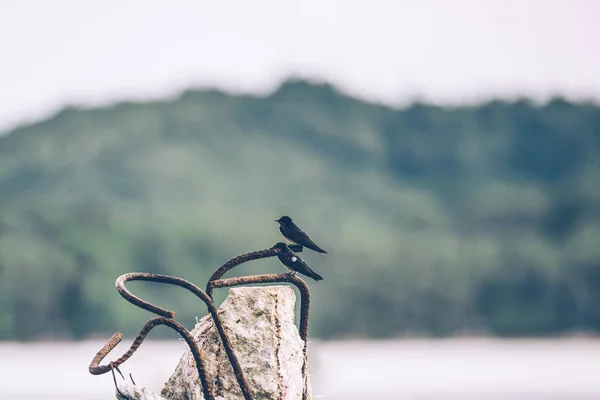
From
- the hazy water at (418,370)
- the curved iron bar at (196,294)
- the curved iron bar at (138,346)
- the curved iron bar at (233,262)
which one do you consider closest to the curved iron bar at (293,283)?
the curved iron bar at (233,262)

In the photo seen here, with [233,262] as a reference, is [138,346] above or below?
below

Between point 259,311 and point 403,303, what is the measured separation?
8158 cm

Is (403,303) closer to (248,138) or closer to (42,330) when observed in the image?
(42,330)

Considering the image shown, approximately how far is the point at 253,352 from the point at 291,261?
0.49m

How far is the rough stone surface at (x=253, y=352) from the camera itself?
6223 millimetres

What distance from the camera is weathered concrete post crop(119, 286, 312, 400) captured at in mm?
6223

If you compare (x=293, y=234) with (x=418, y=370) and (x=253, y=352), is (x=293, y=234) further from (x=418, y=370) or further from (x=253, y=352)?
(x=418, y=370)

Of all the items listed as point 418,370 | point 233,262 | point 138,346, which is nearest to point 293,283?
point 233,262

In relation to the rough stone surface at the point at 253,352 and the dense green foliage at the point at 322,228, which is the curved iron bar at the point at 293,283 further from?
the dense green foliage at the point at 322,228

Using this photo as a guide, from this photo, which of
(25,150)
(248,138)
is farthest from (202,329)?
(248,138)

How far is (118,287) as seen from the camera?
572cm

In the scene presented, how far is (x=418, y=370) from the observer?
218 ft

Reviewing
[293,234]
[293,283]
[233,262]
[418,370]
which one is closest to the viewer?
[233,262]

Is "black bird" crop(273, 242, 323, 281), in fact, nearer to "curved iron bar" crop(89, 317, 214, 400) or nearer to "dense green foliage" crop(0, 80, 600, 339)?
"curved iron bar" crop(89, 317, 214, 400)
